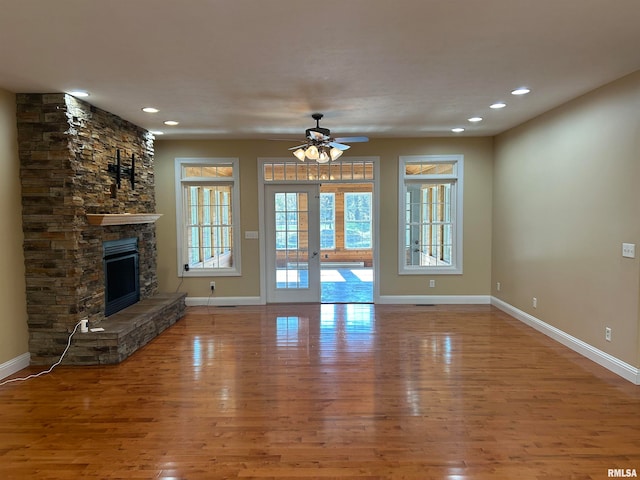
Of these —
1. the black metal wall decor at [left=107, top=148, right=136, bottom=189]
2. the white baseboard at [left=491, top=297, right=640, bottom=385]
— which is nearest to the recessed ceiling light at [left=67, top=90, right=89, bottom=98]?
the black metal wall decor at [left=107, top=148, right=136, bottom=189]

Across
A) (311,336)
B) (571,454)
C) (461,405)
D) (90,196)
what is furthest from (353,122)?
(571,454)

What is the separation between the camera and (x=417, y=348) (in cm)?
435

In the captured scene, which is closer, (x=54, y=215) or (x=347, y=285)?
(x=54, y=215)

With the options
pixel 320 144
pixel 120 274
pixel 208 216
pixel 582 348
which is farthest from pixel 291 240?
pixel 582 348

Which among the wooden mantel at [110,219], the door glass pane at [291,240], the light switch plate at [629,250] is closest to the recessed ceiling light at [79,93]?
the wooden mantel at [110,219]

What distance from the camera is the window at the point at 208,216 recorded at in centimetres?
638

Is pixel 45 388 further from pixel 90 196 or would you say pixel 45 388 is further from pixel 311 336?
pixel 311 336

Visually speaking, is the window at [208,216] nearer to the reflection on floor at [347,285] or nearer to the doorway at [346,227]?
the reflection on floor at [347,285]

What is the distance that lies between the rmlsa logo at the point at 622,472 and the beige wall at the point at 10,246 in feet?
16.1

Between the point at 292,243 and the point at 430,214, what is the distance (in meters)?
2.40

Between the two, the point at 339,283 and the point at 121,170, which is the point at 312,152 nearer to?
the point at 121,170

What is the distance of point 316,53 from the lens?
2922mm

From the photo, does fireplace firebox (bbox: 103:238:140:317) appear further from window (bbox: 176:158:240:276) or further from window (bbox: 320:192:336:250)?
window (bbox: 320:192:336:250)

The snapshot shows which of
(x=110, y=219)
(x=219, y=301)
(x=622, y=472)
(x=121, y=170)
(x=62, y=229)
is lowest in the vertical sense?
(x=622, y=472)
